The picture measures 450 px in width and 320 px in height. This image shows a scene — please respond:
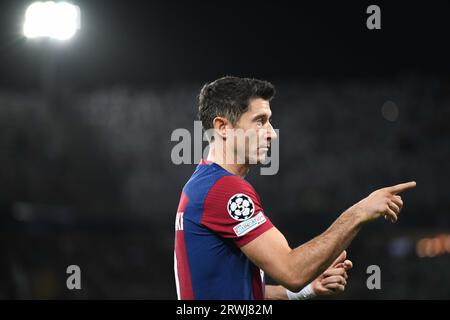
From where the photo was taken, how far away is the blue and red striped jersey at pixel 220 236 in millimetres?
3127

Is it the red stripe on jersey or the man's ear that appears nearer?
the red stripe on jersey

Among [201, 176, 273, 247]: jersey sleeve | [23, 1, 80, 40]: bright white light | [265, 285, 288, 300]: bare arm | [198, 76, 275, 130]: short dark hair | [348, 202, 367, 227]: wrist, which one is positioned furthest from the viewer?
[23, 1, 80, 40]: bright white light

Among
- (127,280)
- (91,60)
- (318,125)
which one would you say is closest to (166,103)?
Result: (91,60)

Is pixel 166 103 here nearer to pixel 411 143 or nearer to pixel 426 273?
pixel 411 143

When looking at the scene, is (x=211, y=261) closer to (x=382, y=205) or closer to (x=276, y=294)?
(x=276, y=294)

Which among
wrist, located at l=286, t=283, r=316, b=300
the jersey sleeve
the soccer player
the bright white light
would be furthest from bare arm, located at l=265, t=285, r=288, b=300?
the bright white light

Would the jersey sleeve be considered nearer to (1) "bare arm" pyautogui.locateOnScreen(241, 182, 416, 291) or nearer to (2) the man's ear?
(1) "bare arm" pyautogui.locateOnScreen(241, 182, 416, 291)

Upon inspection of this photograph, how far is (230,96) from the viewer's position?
344 cm

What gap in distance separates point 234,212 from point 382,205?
0.66 meters

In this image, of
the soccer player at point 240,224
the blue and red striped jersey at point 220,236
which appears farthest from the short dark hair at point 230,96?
the blue and red striped jersey at point 220,236

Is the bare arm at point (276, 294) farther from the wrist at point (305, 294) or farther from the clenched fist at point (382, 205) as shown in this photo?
the clenched fist at point (382, 205)

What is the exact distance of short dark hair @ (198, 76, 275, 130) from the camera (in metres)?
3.42

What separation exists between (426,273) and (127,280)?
6.20 m

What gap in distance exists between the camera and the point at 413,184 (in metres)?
2.98
